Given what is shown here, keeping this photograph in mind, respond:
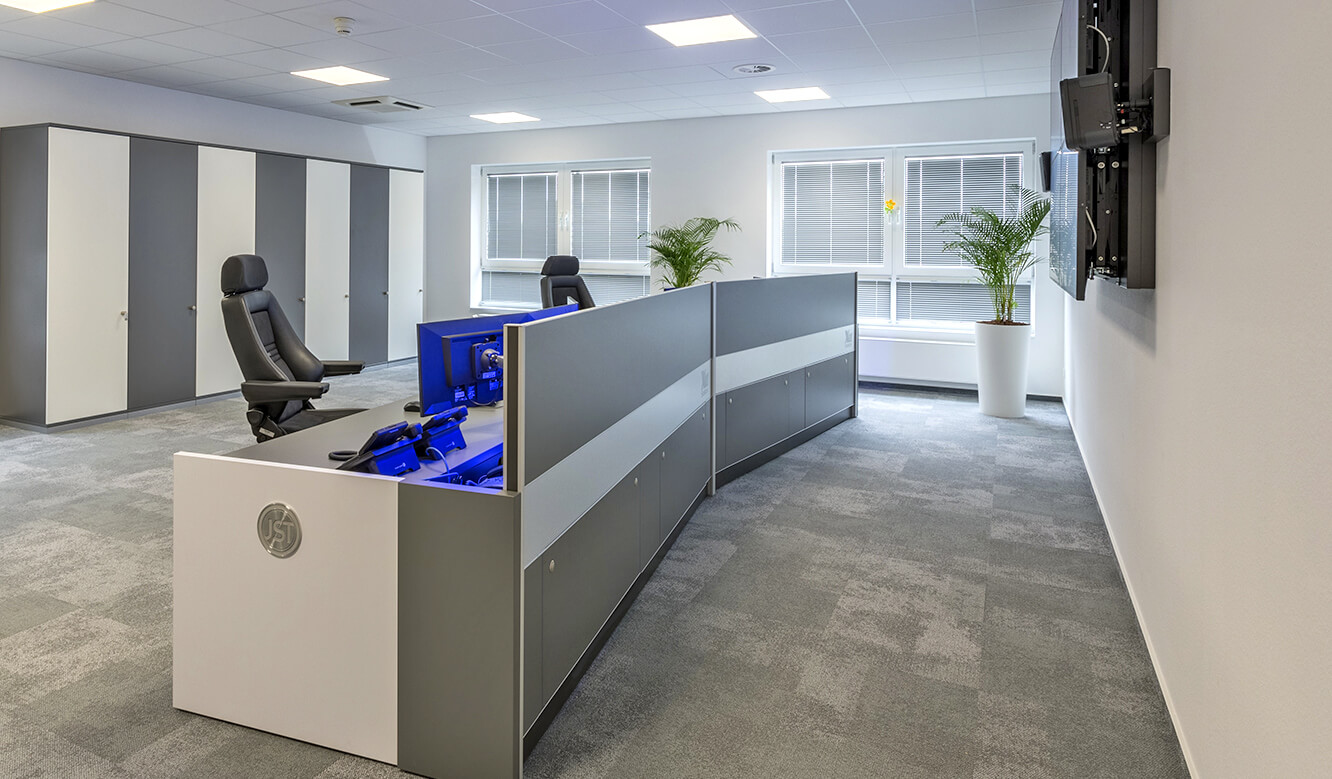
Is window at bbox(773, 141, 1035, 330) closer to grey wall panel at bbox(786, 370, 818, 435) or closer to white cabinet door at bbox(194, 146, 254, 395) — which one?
grey wall panel at bbox(786, 370, 818, 435)

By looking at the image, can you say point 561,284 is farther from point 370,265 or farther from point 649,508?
point 649,508

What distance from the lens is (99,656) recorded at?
2.45 m

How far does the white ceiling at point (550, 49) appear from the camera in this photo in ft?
14.5

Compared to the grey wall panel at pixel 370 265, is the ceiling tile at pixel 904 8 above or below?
above

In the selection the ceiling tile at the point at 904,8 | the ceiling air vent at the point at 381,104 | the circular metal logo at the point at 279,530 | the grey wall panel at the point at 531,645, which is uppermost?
the ceiling air vent at the point at 381,104

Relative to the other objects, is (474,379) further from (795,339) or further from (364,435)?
(795,339)

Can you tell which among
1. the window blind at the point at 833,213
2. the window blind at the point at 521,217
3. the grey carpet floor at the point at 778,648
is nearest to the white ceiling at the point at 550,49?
the window blind at the point at 833,213

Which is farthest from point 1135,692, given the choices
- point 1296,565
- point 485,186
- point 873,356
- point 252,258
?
point 485,186

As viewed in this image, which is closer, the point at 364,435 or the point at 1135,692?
the point at 1135,692

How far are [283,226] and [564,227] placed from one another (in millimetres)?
2870

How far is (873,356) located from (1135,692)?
5381 mm

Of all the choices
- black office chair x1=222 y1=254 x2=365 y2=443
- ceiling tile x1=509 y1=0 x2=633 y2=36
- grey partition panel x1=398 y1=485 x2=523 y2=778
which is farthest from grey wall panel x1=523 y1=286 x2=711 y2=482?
ceiling tile x1=509 y1=0 x2=633 y2=36

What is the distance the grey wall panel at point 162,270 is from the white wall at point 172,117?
0.66 meters

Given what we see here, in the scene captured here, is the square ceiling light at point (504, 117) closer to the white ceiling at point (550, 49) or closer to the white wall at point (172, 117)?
the white ceiling at point (550, 49)
